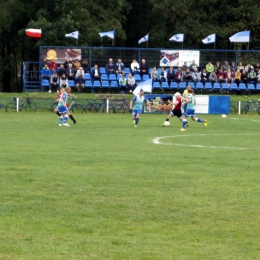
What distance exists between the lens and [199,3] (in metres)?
53.2

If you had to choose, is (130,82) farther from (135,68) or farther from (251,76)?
(251,76)

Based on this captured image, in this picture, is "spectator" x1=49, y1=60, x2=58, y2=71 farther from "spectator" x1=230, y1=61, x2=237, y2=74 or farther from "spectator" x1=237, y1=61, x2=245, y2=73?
"spectator" x1=237, y1=61, x2=245, y2=73

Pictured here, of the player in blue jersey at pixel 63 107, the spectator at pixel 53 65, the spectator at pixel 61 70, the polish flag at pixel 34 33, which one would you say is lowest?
the player in blue jersey at pixel 63 107

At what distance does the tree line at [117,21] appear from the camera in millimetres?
49969

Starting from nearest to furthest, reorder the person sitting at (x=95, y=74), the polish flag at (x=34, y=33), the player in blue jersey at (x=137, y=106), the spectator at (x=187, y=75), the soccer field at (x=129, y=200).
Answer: the soccer field at (x=129, y=200) → the player in blue jersey at (x=137, y=106) → the person sitting at (x=95, y=74) → the spectator at (x=187, y=75) → the polish flag at (x=34, y=33)

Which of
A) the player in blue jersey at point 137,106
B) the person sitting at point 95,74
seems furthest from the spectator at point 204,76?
the player in blue jersey at point 137,106

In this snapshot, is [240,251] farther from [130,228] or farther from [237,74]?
[237,74]

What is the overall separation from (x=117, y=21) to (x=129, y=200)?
42.0m

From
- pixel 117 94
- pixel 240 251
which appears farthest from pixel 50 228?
pixel 117 94

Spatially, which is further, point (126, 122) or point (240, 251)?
point (126, 122)

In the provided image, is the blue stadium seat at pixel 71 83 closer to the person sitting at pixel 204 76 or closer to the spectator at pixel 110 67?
the spectator at pixel 110 67

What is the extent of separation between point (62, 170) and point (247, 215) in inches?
215

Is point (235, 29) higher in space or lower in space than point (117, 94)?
higher

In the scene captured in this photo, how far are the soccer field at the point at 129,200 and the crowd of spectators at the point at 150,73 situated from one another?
2220 cm
